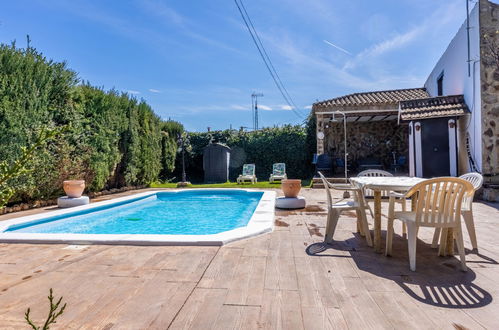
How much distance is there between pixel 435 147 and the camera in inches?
379

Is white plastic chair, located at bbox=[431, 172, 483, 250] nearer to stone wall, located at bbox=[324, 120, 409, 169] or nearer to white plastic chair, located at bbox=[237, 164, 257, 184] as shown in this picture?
white plastic chair, located at bbox=[237, 164, 257, 184]

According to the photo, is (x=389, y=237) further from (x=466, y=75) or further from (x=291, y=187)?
(x=466, y=75)

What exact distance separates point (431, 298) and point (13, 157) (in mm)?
7575

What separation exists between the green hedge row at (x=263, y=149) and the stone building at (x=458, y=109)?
5.99ft

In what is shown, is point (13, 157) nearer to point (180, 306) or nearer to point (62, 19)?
point (62, 19)

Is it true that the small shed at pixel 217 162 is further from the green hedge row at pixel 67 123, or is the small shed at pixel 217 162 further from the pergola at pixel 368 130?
the pergola at pixel 368 130

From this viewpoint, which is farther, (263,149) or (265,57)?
(263,149)

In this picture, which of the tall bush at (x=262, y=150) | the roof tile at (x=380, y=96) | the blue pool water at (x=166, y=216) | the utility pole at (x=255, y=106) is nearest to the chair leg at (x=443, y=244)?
the blue pool water at (x=166, y=216)

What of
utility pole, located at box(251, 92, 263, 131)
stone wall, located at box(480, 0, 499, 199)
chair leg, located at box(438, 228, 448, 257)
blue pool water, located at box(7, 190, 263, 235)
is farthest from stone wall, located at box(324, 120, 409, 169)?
utility pole, located at box(251, 92, 263, 131)

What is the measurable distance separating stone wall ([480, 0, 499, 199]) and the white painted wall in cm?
14

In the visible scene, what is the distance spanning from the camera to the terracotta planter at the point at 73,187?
22.4 feet

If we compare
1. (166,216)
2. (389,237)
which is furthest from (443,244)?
(166,216)

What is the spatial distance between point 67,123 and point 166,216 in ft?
12.7

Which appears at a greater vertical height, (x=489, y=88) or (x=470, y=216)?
(x=489, y=88)
